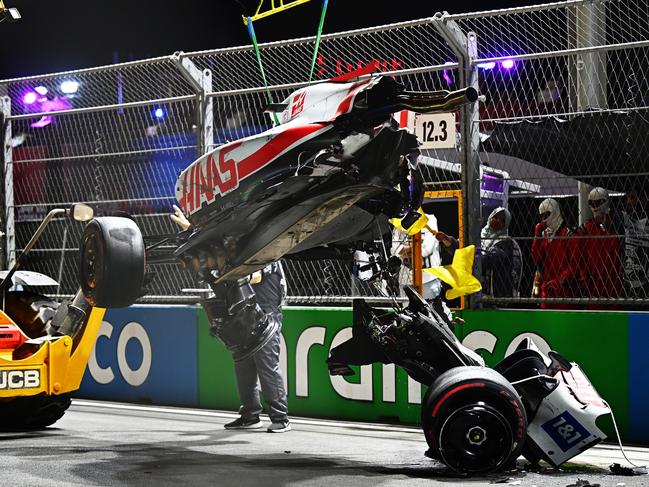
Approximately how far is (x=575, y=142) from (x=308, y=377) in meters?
3.36

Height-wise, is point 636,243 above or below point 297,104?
below

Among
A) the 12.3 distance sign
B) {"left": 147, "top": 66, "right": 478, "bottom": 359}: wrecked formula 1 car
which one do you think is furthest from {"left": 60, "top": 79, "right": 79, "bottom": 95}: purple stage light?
the 12.3 distance sign

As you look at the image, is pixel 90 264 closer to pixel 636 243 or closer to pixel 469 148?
pixel 469 148

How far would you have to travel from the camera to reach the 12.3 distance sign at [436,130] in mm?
9055

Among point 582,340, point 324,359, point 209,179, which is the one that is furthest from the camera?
point 324,359

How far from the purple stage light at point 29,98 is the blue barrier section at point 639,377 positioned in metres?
7.31

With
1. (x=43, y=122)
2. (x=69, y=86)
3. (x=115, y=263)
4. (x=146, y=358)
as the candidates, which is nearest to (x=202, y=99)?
(x=69, y=86)

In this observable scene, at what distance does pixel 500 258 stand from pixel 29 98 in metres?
6.10

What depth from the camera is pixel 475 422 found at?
684 cm

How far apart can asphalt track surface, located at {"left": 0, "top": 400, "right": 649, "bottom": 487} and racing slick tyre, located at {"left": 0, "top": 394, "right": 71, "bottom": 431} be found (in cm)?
13

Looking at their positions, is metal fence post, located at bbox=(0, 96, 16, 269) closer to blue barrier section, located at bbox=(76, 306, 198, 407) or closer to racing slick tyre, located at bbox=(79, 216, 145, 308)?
blue barrier section, located at bbox=(76, 306, 198, 407)

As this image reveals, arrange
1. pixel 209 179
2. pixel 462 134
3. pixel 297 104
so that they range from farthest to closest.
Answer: pixel 462 134
pixel 209 179
pixel 297 104

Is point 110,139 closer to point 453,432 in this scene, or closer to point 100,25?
point 453,432

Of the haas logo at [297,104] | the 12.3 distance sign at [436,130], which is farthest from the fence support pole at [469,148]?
the haas logo at [297,104]
